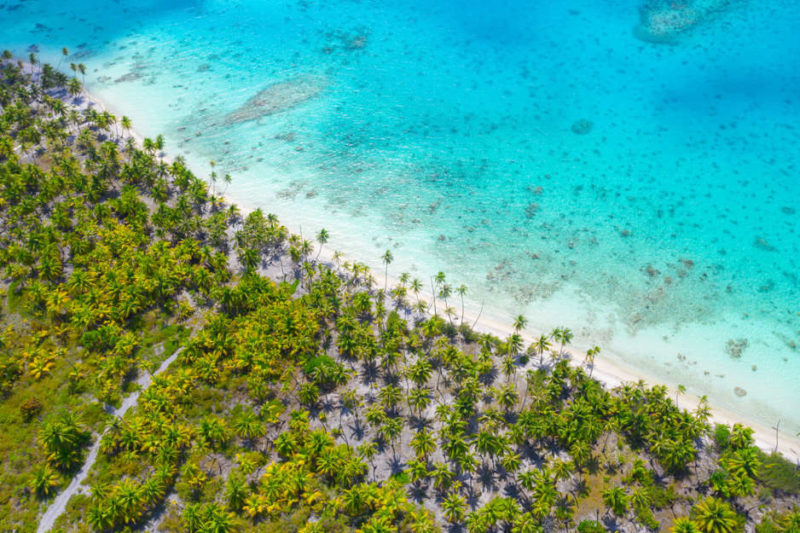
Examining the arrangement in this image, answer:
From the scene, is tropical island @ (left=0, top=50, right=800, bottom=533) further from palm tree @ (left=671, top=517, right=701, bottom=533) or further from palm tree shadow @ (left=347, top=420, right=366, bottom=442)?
palm tree shadow @ (left=347, top=420, right=366, bottom=442)

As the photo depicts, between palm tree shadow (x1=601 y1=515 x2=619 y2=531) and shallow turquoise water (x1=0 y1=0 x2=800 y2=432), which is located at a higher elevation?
shallow turquoise water (x1=0 y1=0 x2=800 y2=432)

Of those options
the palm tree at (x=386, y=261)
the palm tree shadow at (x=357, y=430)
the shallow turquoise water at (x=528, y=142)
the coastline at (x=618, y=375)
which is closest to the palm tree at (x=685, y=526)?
the coastline at (x=618, y=375)

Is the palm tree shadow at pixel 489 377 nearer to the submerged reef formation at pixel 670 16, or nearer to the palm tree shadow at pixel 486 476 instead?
the palm tree shadow at pixel 486 476

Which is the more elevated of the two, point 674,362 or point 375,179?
point 375,179

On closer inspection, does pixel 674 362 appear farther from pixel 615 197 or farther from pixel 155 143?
pixel 155 143

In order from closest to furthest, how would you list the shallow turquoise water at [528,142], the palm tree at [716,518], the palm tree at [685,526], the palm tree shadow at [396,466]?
the palm tree at [685,526] < the palm tree at [716,518] < the palm tree shadow at [396,466] < the shallow turquoise water at [528,142]

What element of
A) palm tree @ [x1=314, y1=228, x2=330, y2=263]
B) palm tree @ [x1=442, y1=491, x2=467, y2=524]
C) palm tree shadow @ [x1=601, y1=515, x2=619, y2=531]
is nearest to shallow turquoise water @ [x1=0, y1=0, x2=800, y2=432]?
palm tree @ [x1=314, y1=228, x2=330, y2=263]

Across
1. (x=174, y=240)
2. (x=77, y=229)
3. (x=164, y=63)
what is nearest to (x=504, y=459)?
(x=174, y=240)
